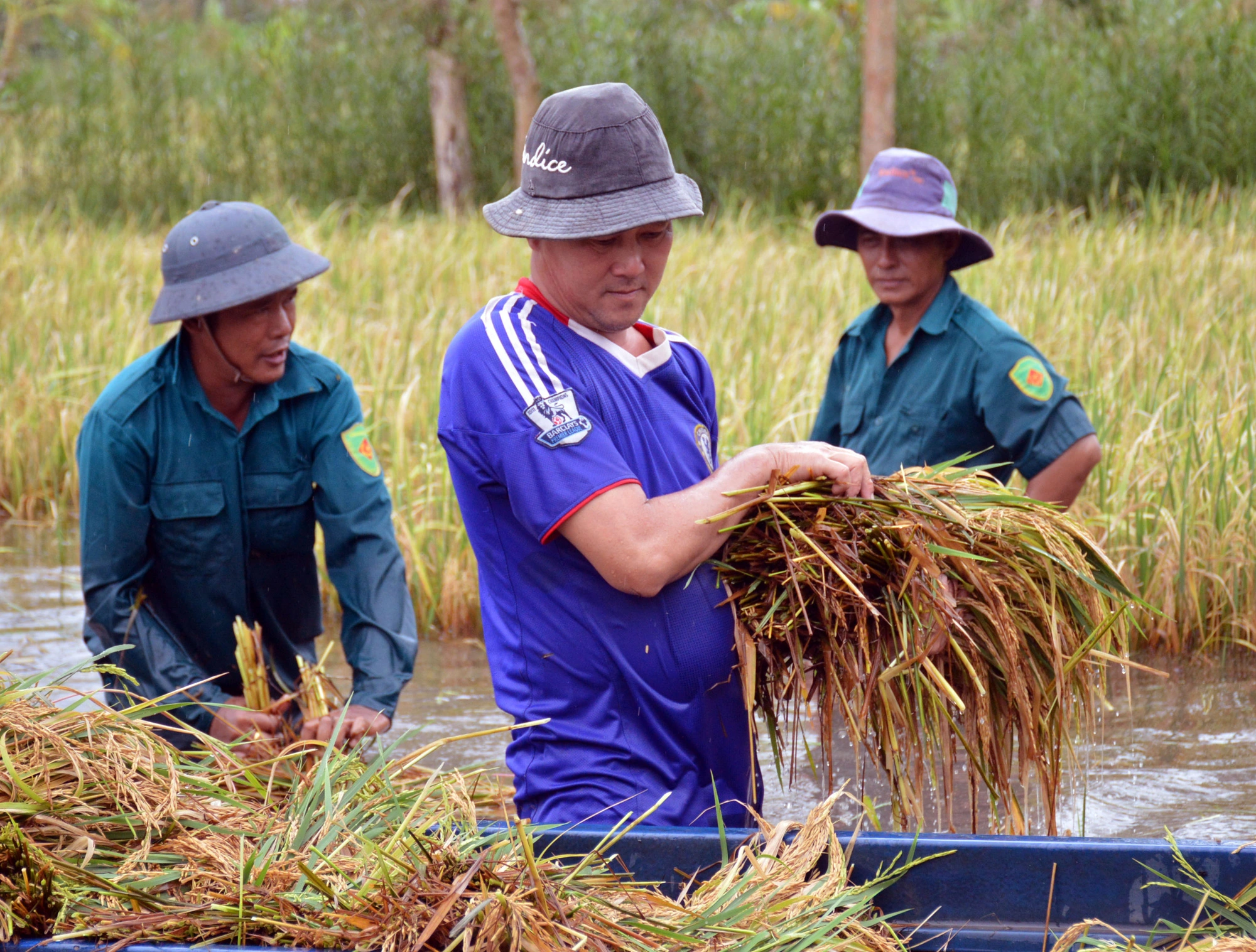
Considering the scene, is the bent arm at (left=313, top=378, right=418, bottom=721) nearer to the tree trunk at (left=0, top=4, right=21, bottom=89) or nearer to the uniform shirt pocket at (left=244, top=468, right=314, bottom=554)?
the uniform shirt pocket at (left=244, top=468, right=314, bottom=554)

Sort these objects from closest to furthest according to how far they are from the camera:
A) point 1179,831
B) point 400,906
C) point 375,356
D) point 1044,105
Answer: point 400,906 < point 1179,831 < point 375,356 < point 1044,105

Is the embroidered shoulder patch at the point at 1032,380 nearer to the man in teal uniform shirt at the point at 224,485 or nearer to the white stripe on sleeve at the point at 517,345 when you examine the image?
the man in teal uniform shirt at the point at 224,485

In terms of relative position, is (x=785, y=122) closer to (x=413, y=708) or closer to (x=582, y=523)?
(x=413, y=708)

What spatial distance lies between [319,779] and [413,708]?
2.42 metres

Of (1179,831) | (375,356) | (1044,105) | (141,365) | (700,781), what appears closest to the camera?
(700,781)

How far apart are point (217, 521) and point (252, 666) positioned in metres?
0.35

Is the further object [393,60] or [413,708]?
[393,60]

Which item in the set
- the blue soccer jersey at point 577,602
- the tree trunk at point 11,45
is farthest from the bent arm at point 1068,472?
the tree trunk at point 11,45

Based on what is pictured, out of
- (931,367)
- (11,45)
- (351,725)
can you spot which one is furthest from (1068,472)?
(11,45)

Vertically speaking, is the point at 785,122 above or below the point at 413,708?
above

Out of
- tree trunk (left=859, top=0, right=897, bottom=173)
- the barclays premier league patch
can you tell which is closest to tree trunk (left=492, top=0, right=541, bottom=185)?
tree trunk (left=859, top=0, right=897, bottom=173)

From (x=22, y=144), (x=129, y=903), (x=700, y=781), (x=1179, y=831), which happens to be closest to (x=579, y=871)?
(x=700, y=781)

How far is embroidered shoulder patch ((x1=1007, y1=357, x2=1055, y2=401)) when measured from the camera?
10.9 ft

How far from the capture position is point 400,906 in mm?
1577
